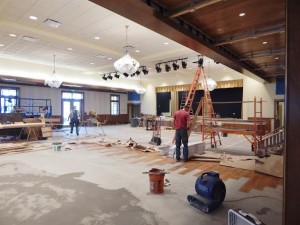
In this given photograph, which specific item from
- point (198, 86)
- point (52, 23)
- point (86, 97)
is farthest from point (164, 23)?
point (86, 97)

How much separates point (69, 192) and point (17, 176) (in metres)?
1.70

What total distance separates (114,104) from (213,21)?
17.0m

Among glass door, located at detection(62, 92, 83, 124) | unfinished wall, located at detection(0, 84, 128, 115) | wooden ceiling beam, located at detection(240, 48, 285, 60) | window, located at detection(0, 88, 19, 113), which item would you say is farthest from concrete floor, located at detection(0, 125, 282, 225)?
glass door, located at detection(62, 92, 83, 124)

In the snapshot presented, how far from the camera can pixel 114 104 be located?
20547 millimetres

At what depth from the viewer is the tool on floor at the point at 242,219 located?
201 cm

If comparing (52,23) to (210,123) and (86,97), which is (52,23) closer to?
(210,123)

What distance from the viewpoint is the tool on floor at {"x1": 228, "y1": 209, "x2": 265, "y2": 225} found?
201 centimetres

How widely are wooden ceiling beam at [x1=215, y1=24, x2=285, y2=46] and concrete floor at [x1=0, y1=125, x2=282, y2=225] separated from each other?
10.4 feet

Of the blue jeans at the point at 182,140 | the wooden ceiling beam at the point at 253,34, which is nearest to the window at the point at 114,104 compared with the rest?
the blue jeans at the point at 182,140

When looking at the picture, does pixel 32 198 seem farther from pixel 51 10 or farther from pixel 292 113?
pixel 51 10

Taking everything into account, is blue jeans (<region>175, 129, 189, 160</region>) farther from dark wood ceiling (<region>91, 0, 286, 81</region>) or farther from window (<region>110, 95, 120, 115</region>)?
window (<region>110, 95, 120, 115</region>)

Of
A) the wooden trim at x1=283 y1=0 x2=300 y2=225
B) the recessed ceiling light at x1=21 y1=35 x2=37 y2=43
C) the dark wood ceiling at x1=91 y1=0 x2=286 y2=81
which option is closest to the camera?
the wooden trim at x1=283 y1=0 x2=300 y2=225

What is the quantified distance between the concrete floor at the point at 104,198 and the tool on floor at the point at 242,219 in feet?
1.85

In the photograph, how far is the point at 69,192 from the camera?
3754 mm
